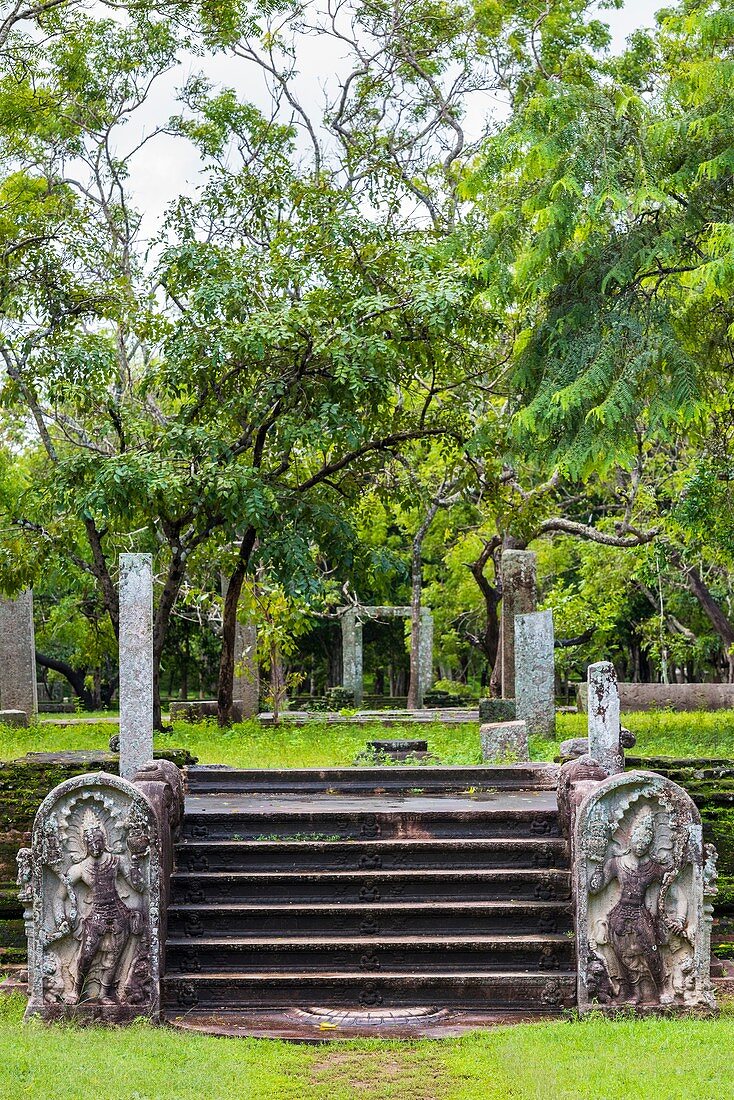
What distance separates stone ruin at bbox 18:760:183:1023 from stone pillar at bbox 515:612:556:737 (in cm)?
689

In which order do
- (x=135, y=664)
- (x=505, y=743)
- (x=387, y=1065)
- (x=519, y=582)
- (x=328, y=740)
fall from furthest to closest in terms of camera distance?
(x=519, y=582)
(x=328, y=740)
(x=505, y=743)
(x=135, y=664)
(x=387, y=1065)

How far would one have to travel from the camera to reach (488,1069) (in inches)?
246

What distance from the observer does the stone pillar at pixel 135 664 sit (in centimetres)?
910

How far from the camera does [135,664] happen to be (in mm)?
9305

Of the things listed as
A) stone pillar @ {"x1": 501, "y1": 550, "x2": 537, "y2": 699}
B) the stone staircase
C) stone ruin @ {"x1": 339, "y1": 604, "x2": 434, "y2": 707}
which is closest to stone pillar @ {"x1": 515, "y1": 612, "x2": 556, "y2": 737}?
stone pillar @ {"x1": 501, "y1": 550, "x2": 537, "y2": 699}

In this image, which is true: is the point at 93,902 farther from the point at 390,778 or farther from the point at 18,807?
the point at 390,778

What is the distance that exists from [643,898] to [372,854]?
1.98 metres

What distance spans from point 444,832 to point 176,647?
28.3 m

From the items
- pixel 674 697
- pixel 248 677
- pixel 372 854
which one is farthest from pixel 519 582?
pixel 372 854

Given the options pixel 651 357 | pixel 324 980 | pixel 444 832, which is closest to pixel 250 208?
pixel 651 357

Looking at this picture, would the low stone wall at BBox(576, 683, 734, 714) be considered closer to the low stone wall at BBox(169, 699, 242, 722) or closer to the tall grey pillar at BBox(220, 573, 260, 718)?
the tall grey pillar at BBox(220, 573, 260, 718)


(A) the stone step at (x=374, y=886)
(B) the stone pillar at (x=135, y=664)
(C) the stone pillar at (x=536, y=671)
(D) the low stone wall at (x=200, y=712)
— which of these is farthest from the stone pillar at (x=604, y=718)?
(D) the low stone wall at (x=200, y=712)

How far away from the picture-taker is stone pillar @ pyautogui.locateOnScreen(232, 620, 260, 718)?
2031 centimetres

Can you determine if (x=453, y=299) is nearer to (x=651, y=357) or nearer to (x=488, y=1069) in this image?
(x=651, y=357)
